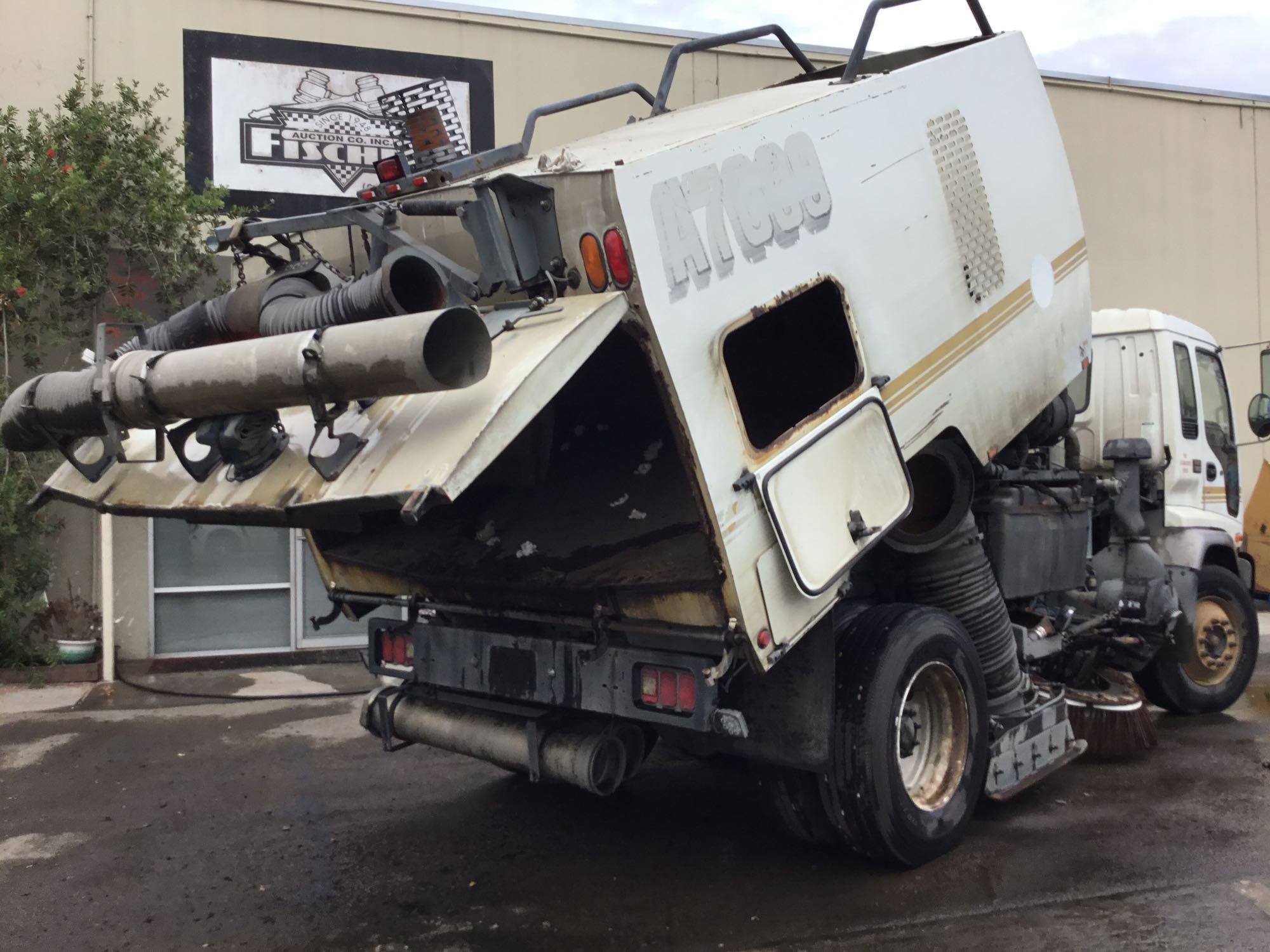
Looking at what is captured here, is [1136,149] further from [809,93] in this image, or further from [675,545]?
[675,545]

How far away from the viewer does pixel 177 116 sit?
894 cm

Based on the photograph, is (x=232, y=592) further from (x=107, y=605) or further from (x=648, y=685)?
(x=648, y=685)

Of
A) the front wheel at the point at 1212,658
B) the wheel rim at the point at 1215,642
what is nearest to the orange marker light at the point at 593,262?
the front wheel at the point at 1212,658

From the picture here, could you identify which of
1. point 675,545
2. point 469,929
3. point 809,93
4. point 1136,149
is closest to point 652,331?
point 675,545

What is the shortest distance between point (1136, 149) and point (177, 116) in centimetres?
971

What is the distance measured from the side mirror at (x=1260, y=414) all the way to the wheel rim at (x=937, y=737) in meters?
3.92

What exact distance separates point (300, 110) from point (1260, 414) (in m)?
7.73

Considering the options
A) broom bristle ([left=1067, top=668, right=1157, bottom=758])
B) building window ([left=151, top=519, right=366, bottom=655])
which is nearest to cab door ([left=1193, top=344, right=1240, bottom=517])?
broom bristle ([left=1067, top=668, right=1157, bottom=758])

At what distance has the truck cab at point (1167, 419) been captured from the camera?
6.55m

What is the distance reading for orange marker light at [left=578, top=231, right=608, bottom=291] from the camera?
10.3 feet

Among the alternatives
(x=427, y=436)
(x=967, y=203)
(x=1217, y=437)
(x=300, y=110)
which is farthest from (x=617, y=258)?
(x=300, y=110)

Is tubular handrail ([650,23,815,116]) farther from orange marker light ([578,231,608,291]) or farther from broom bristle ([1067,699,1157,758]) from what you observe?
broom bristle ([1067,699,1157,758])

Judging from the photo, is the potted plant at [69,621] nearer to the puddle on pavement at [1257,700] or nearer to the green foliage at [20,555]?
the green foliage at [20,555]

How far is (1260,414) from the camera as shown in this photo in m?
6.98
